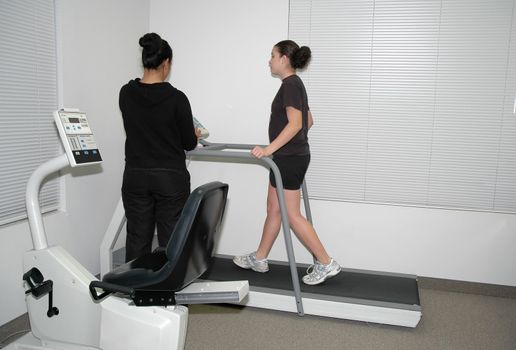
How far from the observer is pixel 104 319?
1932mm

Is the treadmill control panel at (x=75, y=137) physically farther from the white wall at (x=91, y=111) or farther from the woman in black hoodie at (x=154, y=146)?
the white wall at (x=91, y=111)

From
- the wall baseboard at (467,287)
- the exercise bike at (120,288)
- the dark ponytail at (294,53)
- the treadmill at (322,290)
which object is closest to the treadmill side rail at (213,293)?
the exercise bike at (120,288)

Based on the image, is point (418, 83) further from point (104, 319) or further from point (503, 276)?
point (104, 319)

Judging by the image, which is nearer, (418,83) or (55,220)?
(55,220)

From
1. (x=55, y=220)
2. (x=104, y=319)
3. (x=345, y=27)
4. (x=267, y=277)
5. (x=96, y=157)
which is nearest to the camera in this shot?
(x=104, y=319)

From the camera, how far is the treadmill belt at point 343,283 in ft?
9.85

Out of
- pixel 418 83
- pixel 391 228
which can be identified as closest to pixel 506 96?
pixel 418 83

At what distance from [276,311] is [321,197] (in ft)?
3.36

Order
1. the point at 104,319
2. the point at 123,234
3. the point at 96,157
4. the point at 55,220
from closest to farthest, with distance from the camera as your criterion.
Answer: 1. the point at 104,319
2. the point at 96,157
3. the point at 55,220
4. the point at 123,234

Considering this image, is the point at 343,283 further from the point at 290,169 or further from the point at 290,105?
the point at 290,105

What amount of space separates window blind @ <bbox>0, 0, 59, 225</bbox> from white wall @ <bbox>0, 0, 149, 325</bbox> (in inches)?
3.8

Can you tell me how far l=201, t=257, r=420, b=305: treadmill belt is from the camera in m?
3.00

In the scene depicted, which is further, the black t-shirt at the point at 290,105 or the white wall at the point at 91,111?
the black t-shirt at the point at 290,105

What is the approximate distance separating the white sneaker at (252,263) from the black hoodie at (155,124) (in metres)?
1.13
